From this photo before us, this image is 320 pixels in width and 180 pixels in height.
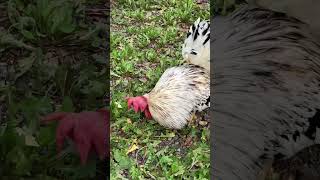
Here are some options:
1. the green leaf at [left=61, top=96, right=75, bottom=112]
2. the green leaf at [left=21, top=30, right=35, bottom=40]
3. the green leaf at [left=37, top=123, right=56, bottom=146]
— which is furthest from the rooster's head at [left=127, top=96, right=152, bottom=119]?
the green leaf at [left=21, top=30, right=35, bottom=40]

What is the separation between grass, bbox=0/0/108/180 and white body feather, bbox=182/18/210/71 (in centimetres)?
50

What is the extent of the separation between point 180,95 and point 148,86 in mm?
345

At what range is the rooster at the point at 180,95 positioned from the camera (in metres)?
3.41

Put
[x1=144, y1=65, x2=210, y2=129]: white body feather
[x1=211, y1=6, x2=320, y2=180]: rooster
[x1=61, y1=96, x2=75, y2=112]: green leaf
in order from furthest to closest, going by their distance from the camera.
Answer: [x1=144, y1=65, x2=210, y2=129]: white body feather, [x1=61, y1=96, x2=75, y2=112]: green leaf, [x1=211, y1=6, x2=320, y2=180]: rooster

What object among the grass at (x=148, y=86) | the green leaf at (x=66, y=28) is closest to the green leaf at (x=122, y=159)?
the grass at (x=148, y=86)

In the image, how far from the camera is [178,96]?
3.42 meters

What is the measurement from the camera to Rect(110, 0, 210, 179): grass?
3.25m

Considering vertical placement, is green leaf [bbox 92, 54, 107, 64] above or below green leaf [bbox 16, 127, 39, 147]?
above

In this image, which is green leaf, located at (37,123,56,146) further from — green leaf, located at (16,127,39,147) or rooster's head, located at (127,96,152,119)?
rooster's head, located at (127,96,152,119)

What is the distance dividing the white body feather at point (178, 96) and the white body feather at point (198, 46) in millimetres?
58

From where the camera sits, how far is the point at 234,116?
3.04 meters

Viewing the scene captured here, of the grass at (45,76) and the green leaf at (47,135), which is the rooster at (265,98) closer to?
the grass at (45,76)

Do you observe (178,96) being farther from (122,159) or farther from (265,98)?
(265,98)

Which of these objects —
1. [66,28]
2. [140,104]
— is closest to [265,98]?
[140,104]
